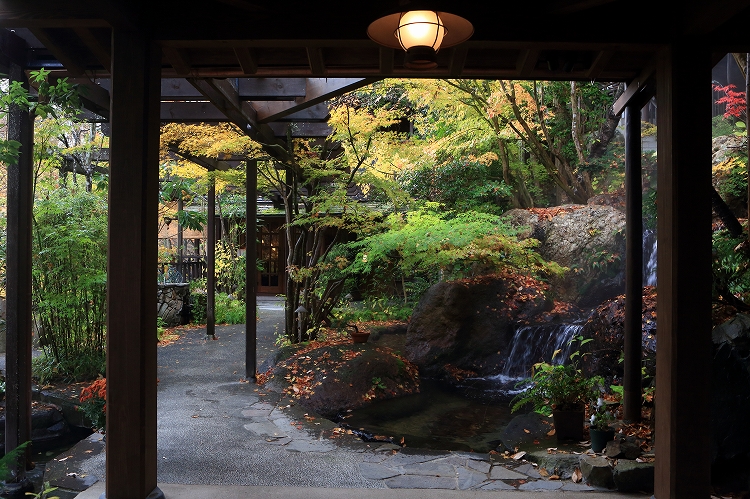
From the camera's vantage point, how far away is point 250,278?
340 inches

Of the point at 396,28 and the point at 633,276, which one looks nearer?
the point at 396,28

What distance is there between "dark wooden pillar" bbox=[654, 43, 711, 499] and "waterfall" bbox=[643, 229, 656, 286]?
264 inches

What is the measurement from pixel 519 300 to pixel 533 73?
6656 mm

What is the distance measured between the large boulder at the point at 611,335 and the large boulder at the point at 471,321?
2501 mm

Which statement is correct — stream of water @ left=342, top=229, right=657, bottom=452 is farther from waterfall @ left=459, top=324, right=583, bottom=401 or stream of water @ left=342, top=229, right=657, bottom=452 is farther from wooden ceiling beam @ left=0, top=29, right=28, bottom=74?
wooden ceiling beam @ left=0, top=29, right=28, bottom=74

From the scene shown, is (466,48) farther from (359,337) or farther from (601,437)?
(359,337)

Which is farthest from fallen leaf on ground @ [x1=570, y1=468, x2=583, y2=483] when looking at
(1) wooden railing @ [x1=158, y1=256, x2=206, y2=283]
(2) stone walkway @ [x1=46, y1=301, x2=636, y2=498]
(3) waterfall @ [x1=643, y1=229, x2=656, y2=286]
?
(1) wooden railing @ [x1=158, y1=256, x2=206, y2=283]

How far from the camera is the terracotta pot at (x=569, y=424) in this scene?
538 cm

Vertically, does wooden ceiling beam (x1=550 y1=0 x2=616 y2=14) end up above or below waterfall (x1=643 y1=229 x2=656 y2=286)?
above

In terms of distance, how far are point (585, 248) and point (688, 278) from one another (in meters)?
7.92

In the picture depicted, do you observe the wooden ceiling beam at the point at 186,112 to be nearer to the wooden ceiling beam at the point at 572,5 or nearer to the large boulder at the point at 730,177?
the wooden ceiling beam at the point at 572,5

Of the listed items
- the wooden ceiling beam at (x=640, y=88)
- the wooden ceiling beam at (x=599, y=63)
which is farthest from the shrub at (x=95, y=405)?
the wooden ceiling beam at (x=640, y=88)

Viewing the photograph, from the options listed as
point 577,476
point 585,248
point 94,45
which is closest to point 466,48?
point 94,45

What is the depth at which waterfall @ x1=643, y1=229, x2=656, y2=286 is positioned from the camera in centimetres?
968
